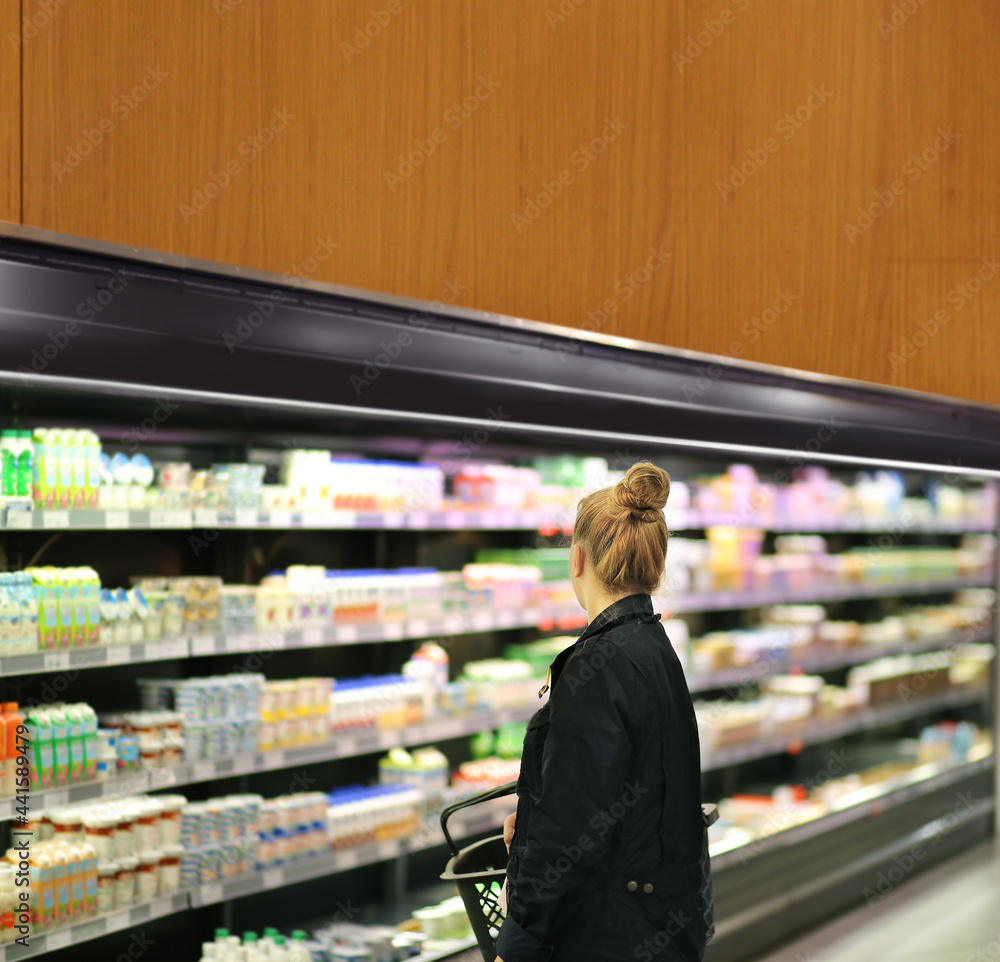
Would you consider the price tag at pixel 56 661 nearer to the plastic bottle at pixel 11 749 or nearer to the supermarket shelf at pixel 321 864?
the plastic bottle at pixel 11 749

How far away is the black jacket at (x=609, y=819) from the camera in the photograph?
181 centimetres

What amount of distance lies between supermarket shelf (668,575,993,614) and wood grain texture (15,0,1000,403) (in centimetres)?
191

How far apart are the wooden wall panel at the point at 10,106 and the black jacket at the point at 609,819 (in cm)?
123

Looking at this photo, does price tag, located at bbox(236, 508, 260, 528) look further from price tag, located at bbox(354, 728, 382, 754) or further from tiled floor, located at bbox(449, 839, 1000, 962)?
tiled floor, located at bbox(449, 839, 1000, 962)

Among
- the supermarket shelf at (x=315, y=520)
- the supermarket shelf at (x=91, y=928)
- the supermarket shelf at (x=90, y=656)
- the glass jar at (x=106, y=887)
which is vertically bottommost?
the supermarket shelf at (x=91, y=928)

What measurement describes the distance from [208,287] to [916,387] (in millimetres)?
2418

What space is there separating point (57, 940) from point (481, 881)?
136 centimetres

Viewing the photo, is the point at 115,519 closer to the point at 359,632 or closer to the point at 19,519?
the point at 19,519

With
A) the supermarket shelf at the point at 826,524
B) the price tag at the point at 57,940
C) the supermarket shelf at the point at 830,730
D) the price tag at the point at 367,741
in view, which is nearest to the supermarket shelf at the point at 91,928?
the price tag at the point at 57,940

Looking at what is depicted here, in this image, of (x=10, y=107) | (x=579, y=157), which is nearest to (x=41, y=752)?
(x=10, y=107)

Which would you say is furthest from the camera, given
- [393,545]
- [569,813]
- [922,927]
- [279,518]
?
[922,927]

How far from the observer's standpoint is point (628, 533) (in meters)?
2.04

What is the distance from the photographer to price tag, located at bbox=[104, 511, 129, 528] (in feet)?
9.98

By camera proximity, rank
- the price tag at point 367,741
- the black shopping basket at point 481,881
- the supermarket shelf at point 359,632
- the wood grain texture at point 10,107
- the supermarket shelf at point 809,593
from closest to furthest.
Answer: the wood grain texture at point 10,107 → the black shopping basket at point 481,881 → the supermarket shelf at point 359,632 → the price tag at point 367,741 → the supermarket shelf at point 809,593
